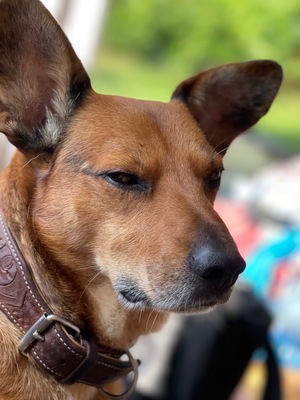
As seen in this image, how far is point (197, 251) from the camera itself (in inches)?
46.6

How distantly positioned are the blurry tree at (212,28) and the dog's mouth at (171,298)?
2.38 m

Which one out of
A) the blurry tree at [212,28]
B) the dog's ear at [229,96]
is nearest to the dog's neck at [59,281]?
the dog's ear at [229,96]

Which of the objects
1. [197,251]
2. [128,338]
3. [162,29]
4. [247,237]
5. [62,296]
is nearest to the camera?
[197,251]

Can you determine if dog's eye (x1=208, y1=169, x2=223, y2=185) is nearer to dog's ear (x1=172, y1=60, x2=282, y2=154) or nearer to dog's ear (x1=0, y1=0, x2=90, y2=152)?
dog's ear (x1=172, y1=60, x2=282, y2=154)

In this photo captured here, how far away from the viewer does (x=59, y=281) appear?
1302 millimetres

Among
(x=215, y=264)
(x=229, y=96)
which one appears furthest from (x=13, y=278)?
(x=229, y=96)

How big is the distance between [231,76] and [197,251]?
0.58 metres

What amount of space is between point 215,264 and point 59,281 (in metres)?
0.33

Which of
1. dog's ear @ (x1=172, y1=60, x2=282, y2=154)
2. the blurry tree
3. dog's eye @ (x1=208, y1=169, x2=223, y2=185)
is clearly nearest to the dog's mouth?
dog's eye @ (x1=208, y1=169, x2=223, y2=185)

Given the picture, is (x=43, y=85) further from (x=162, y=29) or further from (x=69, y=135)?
(x=162, y=29)

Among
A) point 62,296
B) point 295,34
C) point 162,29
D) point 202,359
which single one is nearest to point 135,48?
point 162,29

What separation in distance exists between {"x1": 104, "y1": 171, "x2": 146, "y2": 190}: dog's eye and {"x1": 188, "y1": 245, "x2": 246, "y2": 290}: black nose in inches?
7.5

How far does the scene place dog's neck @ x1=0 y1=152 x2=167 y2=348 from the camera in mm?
1277

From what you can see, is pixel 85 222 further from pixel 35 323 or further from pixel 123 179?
pixel 35 323
